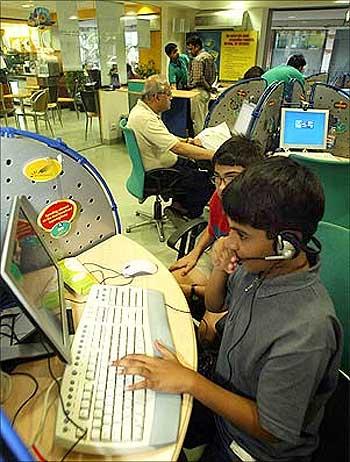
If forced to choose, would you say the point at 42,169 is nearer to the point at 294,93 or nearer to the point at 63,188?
the point at 63,188

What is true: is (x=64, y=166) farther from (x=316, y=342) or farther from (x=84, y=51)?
(x=84, y=51)

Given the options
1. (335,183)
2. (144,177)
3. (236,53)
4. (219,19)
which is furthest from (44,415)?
(219,19)

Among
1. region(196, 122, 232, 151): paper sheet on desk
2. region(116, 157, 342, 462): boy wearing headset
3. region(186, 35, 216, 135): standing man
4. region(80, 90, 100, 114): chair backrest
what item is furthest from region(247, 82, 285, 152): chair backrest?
region(80, 90, 100, 114): chair backrest

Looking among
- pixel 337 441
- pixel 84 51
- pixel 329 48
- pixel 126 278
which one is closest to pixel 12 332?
pixel 126 278

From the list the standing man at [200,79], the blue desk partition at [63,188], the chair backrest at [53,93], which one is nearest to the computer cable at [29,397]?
the blue desk partition at [63,188]

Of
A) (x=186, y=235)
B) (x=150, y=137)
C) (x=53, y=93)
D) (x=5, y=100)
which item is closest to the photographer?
(x=186, y=235)

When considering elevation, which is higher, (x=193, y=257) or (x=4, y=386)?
(x=4, y=386)

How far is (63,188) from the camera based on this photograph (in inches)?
45.6

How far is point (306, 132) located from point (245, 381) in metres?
2.69

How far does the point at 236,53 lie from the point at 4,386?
897cm

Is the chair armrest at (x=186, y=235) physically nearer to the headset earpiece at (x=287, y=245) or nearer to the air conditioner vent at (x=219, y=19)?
the headset earpiece at (x=287, y=245)

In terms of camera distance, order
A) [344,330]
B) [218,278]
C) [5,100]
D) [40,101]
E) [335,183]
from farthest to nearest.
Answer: [40,101]
[5,100]
[335,183]
[218,278]
[344,330]

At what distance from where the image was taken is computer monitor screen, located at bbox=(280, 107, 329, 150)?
9.79ft

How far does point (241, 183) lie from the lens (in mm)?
817
